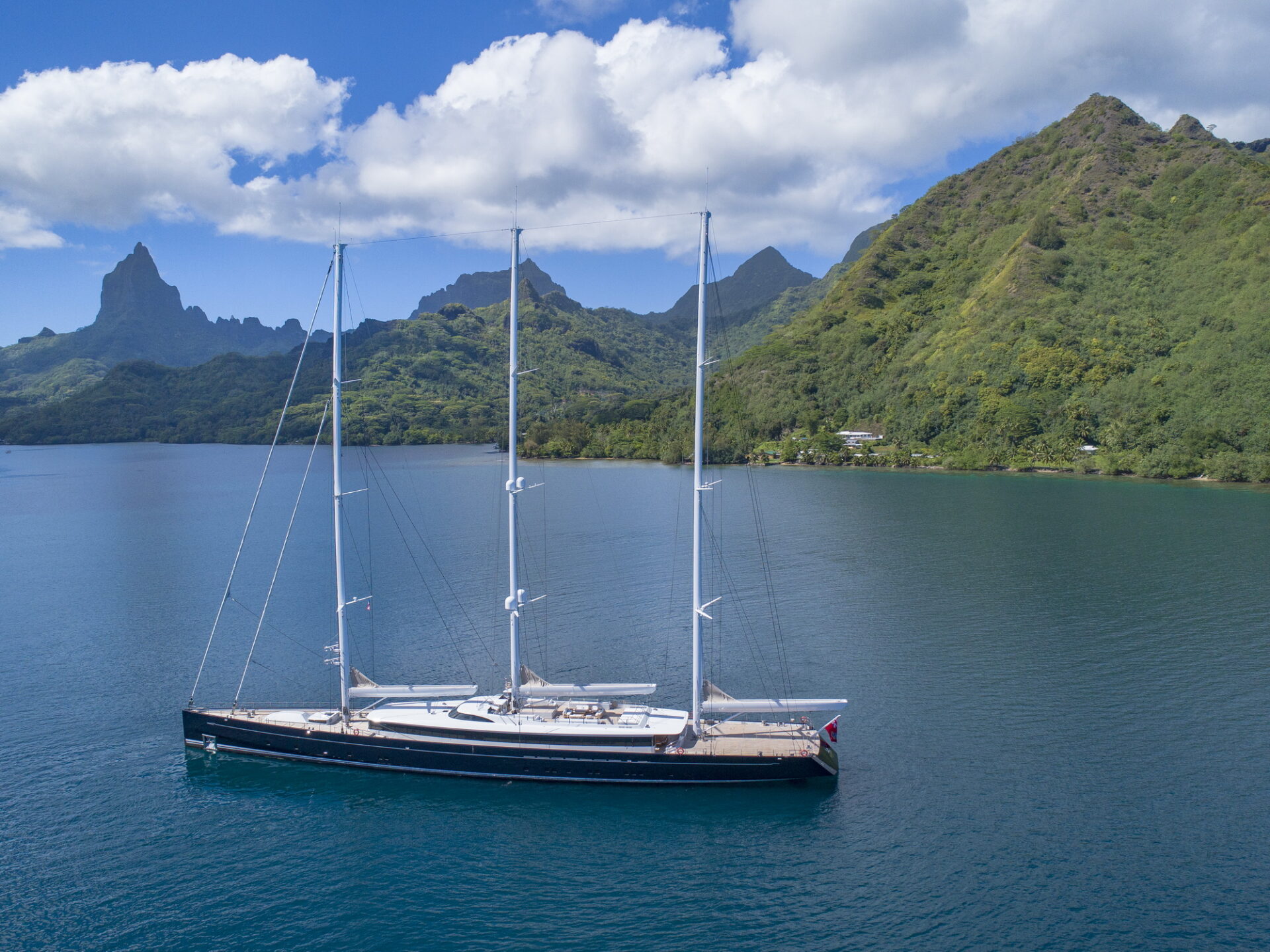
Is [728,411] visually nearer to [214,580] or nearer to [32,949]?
[214,580]

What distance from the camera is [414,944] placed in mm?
16859

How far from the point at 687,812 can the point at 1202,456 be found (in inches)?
3488

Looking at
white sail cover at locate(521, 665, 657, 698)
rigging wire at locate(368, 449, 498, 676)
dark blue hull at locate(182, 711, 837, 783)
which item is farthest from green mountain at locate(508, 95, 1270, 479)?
dark blue hull at locate(182, 711, 837, 783)

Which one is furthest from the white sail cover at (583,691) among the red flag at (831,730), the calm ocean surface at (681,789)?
the red flag at (831,730)

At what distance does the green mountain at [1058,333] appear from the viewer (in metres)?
96.5

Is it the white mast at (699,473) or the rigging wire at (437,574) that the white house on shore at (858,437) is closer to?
the rigging wire at (437,574)

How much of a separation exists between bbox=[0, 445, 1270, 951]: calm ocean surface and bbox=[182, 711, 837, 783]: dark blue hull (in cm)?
57

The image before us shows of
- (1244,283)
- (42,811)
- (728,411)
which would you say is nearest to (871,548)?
(42,811)

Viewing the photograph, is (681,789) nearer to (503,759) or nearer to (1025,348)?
(503,759)

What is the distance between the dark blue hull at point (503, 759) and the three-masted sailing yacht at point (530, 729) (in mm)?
28

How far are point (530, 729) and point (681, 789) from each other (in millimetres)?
4275

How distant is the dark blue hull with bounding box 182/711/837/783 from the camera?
21359mm

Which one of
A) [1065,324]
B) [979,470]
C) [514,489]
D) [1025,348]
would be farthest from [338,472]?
[1065,324]

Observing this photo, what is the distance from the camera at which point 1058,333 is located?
378 ft
